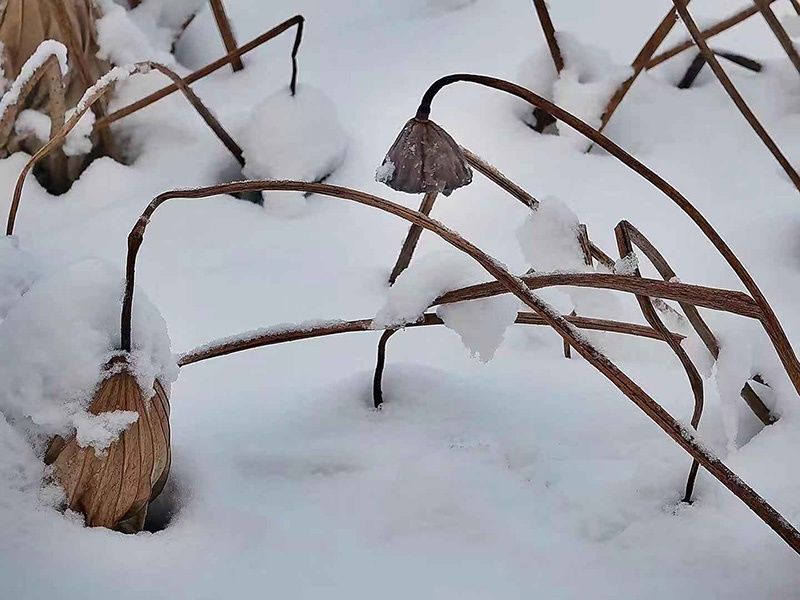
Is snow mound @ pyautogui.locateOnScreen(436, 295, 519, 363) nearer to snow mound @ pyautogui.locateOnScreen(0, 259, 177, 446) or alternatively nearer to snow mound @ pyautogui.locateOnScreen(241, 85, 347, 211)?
snow mound @ pyautogui.locateOnScreen(0, 259, 177, 446)

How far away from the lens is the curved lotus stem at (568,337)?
0.34 m

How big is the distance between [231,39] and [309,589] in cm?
55

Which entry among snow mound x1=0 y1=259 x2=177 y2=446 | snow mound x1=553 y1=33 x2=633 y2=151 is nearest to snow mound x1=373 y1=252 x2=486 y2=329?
snow mound x1=0 y1=259 x2=177 y2=446

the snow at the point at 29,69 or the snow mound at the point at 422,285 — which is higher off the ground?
the snow at the point at 29,69

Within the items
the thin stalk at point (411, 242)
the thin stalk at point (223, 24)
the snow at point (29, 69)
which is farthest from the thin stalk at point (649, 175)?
the thin stalk at point (223, 24)

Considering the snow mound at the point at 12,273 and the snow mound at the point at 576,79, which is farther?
the snow mound at the point at 576,79

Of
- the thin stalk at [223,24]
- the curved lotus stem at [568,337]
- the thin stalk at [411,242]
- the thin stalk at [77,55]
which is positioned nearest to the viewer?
the curved lotus stem at [568,337]

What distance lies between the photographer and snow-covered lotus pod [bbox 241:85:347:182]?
704 mm

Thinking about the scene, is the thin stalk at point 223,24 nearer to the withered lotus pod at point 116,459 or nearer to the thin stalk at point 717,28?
the thin stalk at point 717,28

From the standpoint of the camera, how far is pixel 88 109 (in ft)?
2.04

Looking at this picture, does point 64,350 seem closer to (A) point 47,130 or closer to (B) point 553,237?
(B) point 553,237

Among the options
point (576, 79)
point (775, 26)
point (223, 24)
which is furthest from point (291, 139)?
point (775, 26)

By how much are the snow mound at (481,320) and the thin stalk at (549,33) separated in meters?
0.40

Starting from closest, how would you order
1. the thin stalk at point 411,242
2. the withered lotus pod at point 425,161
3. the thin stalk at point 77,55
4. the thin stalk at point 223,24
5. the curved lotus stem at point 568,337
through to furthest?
the curved lotus stem at point 568,337 < the withered lotus pod at point 425,161 < the thin stalk at point 411,242 < the thin stalk at point 77,55 < the thin stalk at point 223,24
